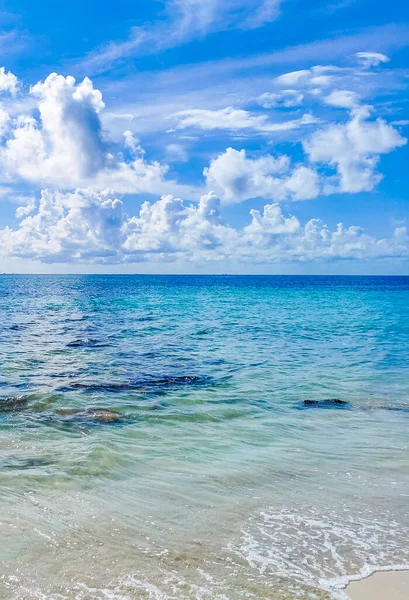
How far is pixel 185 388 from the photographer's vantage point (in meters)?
19.6

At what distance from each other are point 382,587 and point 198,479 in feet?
15.1

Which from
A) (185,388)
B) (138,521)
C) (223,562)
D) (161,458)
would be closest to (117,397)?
(185,388)

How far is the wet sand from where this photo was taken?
266 inches

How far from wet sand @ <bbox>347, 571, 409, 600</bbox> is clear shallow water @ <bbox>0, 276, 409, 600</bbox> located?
0.70ft

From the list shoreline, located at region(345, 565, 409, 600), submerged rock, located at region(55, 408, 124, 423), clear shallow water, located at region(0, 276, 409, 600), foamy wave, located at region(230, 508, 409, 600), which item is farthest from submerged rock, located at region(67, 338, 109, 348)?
shoreline, located at region(345, 565, 409, 600)

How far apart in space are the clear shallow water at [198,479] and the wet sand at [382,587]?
215mm

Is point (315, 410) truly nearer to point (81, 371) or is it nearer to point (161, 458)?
point (161, 458)

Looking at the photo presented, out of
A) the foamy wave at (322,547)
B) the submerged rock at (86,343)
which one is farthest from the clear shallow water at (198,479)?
the submerged rock at (86,343)

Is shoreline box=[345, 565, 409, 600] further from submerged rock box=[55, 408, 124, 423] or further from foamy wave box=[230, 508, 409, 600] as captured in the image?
submerged rock box=[55, 408, 124, 423]

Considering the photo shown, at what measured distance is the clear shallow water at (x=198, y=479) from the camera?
24.1 ft

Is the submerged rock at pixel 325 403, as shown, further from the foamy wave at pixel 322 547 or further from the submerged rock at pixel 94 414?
the foamy wave at pixel 322 547

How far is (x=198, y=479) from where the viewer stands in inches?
424

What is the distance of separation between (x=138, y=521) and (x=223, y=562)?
1908 millimetres

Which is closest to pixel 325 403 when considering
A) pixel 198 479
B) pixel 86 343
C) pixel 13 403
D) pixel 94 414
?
pixel 94 414
